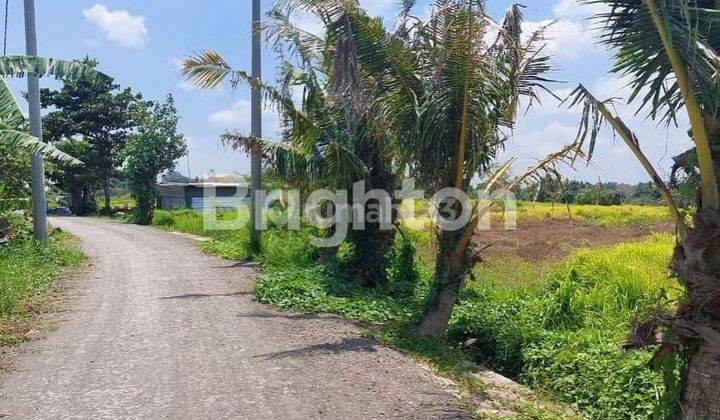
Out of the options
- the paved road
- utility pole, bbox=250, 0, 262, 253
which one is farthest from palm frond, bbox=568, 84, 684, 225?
utility pole, bbox=250, 0, 262, 253

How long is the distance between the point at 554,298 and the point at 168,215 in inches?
898

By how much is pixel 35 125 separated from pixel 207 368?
10.6 m

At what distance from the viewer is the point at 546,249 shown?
19.3m

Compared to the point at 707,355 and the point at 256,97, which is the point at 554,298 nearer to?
the point at 707,355

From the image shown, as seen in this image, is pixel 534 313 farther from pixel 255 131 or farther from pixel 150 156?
pixel 150 156

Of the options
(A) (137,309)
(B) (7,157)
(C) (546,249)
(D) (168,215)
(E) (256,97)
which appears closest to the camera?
(A) (137,309)

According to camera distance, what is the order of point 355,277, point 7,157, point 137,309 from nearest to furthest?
point 137,309 < point 355,277 < point 7,157

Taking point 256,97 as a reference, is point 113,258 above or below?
below

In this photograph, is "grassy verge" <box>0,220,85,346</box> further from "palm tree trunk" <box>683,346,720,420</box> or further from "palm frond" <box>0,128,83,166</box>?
"palm tree trunk" <box>683,346,720,420</box>

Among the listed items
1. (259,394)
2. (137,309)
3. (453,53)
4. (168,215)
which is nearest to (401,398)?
(259,394)

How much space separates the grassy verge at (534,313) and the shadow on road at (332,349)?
374 mm

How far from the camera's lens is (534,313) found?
339 inches

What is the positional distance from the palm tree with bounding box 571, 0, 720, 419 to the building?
29115 mm

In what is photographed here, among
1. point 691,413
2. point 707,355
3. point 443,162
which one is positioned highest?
point 443,162
